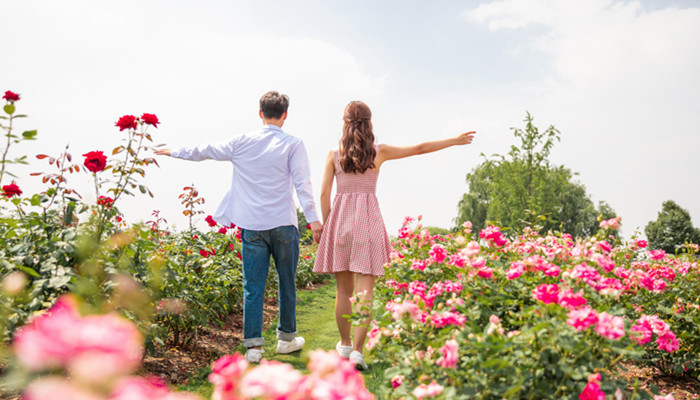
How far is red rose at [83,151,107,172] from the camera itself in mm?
2736

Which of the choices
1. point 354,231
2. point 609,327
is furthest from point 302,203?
point 609,327

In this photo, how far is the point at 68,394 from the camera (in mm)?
752

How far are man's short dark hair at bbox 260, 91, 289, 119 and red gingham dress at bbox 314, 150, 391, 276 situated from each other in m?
0.60

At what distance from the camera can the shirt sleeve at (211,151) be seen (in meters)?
3.74

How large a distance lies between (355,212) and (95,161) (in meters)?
1.77

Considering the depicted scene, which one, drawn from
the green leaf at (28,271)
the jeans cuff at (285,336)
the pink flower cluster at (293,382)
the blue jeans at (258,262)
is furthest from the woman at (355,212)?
the pink flower cluster at (293,382)

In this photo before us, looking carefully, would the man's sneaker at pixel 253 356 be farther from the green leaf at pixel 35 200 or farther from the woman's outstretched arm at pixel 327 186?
the green leaf at pixel 35 200

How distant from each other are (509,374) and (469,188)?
30.9m

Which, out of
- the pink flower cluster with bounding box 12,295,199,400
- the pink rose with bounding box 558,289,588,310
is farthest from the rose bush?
the pink flower cluster with bounding box 12,295,199,400

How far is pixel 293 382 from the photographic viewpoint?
3.55 ft

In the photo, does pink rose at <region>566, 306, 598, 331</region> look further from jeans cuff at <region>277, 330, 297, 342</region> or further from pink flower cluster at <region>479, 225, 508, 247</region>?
jeans cuff at <region>277, 330, 297, 342</region>

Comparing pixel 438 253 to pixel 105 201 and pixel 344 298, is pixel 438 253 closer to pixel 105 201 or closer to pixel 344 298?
pixel 344 298

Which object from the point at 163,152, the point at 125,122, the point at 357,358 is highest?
the point at 125,122

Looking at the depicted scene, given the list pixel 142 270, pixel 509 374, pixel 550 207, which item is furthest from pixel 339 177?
pixel 550 207
